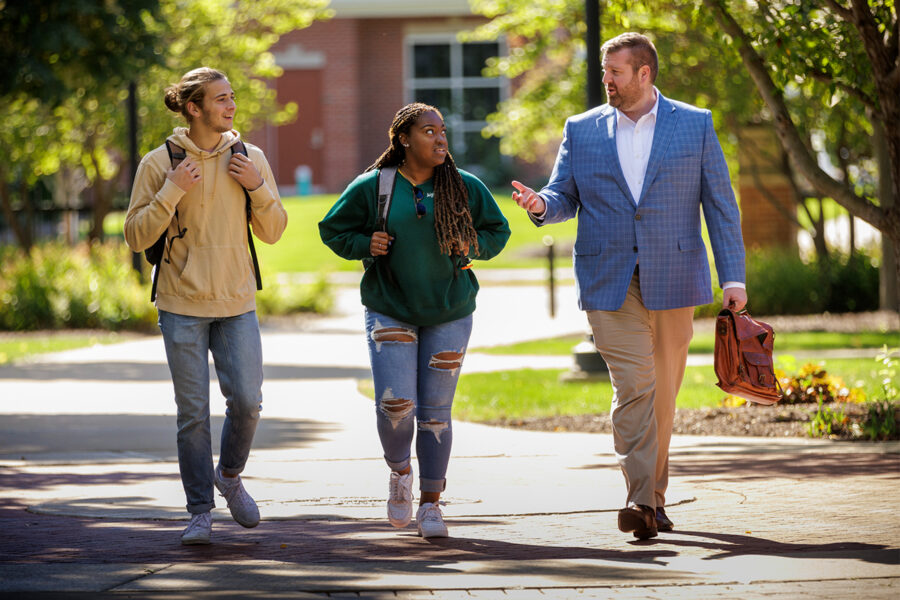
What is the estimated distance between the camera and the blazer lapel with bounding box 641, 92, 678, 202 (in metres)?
6.55

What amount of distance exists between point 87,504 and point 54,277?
1402 centimetres

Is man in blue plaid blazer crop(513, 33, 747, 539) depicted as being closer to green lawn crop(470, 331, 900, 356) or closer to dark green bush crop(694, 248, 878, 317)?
green lawn crop(470, 331, 900, 356)

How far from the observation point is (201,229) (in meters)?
6.51

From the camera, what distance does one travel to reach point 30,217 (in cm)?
2622

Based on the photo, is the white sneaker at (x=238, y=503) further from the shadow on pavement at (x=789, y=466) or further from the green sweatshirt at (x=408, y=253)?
the shadow on pavement at (x=789, y=466)

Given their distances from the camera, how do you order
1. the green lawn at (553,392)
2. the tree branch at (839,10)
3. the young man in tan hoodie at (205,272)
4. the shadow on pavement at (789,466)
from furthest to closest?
the green lawn at (553,392) < the tree branch at (839,10) < the shadow on pavement at (789,466) < the young man in tan hoodie at (205,272)

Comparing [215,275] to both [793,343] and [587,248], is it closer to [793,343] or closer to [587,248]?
[587,248]

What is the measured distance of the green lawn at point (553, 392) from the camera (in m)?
11.4

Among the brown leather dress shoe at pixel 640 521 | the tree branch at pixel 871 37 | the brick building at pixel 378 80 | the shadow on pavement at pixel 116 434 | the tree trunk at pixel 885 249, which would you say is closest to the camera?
the brown leather dress shoe at pixel 640 521

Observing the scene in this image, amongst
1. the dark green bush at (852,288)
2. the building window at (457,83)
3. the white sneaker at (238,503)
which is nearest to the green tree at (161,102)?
the dark green bush at (852,288)

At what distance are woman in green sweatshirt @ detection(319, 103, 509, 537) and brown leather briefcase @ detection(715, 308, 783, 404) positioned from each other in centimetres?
107

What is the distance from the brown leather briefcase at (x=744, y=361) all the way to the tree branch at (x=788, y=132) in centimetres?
329

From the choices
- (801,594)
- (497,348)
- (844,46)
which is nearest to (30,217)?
(497,348)

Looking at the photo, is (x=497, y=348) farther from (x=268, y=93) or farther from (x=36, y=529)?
(x=268, y=93)
